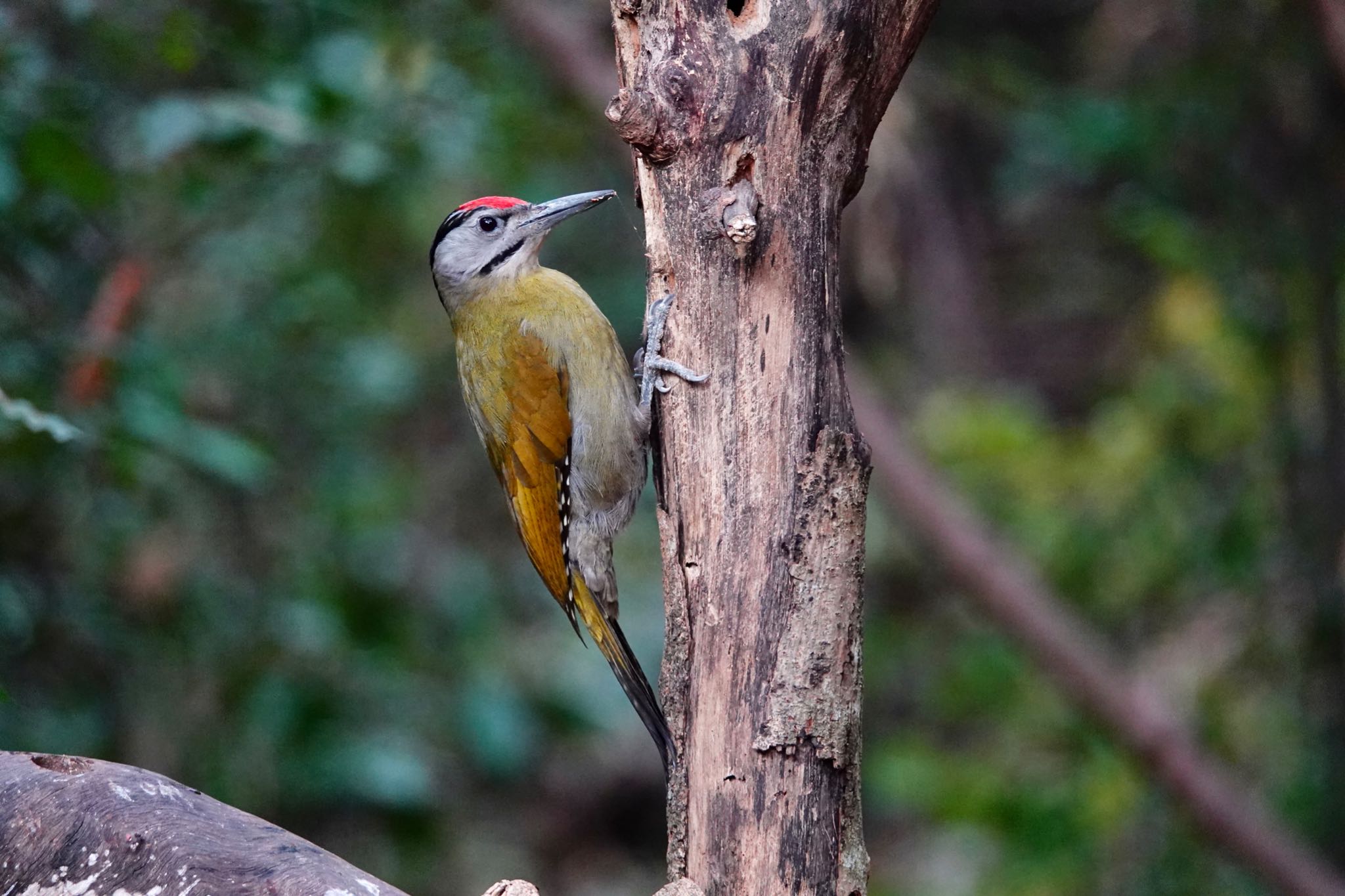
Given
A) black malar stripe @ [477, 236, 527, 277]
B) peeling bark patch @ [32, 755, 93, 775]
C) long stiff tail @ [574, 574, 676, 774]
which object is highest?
black malar stripe @ [477, 236, 527, 277]

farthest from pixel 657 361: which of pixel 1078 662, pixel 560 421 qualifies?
pixel 1078 662

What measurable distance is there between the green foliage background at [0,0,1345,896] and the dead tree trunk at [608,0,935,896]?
4.56ft

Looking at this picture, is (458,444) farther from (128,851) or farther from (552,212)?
(128,851)

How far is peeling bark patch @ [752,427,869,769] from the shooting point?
2.43 m

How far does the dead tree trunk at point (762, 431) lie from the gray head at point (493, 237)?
1.41 meters

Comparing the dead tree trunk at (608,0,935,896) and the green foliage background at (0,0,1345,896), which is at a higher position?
the green foliage background at (0,0,1345,896)

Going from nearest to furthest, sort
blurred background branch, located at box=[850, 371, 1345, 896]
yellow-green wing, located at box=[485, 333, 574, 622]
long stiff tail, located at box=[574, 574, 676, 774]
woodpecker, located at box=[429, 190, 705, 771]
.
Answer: long stiff tail, located at box=[574, 574, 676, 774] → woodpecker, located at box=[429, 190, 705, 771] → yellow-green wing, located at box=[485, 333, 574, 622] → blurred background branch, located at box=[850, 371, 1345, 896]

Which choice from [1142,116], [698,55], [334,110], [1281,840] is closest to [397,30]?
[334,110]

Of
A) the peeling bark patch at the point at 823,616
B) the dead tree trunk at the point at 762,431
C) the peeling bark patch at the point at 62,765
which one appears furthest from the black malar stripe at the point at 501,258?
the peeling bark patch at the point at 62,765

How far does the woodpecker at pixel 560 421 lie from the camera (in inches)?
142

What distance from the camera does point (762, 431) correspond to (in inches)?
98.7

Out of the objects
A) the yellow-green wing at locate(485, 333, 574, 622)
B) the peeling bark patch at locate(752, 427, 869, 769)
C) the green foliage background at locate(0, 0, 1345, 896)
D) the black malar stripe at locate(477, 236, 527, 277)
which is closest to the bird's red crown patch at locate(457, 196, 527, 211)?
the black malar stripe at locate(477, 236, 527, 277)

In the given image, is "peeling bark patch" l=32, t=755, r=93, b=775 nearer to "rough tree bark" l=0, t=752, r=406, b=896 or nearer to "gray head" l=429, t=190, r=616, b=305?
"rough tree bark" l=0, t=752, r=406, b=896

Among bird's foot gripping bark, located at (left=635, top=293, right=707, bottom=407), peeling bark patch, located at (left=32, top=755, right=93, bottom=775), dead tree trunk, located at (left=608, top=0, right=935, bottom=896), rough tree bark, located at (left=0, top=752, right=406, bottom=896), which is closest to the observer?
rough tree bark, located at (left=0, top=752, right=406, bottom=896)
